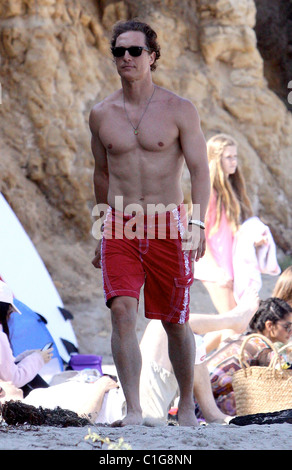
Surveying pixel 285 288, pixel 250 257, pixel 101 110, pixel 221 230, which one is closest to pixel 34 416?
pixel 101 110

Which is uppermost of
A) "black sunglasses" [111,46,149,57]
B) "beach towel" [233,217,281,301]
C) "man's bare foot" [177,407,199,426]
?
"black sunglasses" [111,46,149,57]

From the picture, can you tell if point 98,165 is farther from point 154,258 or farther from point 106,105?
point 154,258

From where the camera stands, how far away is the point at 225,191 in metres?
6.68

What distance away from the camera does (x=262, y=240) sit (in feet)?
21.6

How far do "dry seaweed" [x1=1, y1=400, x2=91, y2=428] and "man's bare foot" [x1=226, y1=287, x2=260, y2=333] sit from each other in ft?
6.54

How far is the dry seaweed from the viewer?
3521 millimetres

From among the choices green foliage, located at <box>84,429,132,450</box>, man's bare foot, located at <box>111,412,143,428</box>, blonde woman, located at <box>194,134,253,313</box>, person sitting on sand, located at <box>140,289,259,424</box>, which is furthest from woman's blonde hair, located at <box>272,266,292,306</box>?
green foliage, located at <box>84,429,132,450</box>

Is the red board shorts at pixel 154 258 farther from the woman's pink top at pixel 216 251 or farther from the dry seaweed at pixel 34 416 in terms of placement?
the woman's pink top at pixel 216 251

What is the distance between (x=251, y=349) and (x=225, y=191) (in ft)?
Result: 5.72

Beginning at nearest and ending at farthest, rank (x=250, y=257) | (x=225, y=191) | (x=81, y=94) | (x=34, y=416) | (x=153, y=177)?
(x=34, y=416)
(x=153, y=177)
(x=250, y=257)
(x=225, y=191)
(x=81, y=94)

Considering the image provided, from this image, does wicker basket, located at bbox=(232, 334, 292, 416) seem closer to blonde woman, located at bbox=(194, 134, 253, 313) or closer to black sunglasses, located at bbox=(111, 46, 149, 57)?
blonde woman, located at bbox=(194, 134, 253, 313)

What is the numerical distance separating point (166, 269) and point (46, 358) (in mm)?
1343
